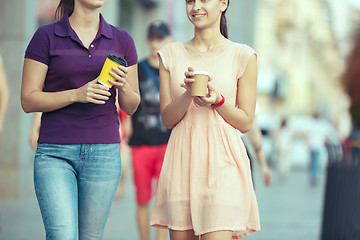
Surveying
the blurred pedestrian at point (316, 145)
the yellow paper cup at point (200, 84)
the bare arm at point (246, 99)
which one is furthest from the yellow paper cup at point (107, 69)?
the blurred pedestrian at point (316, 145)

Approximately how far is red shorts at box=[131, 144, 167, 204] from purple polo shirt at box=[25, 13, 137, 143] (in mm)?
2456

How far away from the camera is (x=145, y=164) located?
19.2ft

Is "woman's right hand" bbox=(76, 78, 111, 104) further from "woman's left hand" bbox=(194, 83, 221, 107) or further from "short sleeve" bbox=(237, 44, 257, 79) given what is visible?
"short sleeve" bbox=(237, 44, 257, 79)

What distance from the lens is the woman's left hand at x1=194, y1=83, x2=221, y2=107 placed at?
318 cm

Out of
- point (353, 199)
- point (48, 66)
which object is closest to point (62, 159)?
point (48, 66)

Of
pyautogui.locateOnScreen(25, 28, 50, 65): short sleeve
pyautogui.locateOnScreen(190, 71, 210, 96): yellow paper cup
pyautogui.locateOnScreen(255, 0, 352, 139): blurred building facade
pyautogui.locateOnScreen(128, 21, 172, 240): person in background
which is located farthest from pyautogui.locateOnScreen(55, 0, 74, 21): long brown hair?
pyautogui.locateOnScreen(255, 0, 352, 139): blurred building facade

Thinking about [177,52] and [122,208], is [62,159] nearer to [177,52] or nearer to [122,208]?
[177,52]

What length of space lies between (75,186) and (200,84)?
843 mm

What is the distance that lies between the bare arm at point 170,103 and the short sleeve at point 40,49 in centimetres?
66

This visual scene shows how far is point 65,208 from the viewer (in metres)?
3.21

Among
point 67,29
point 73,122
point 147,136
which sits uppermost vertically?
point 67,29

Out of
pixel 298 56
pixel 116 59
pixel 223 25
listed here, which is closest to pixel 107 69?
pixel 116 59

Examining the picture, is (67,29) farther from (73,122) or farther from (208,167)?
(208,167)

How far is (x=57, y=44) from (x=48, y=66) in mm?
121
